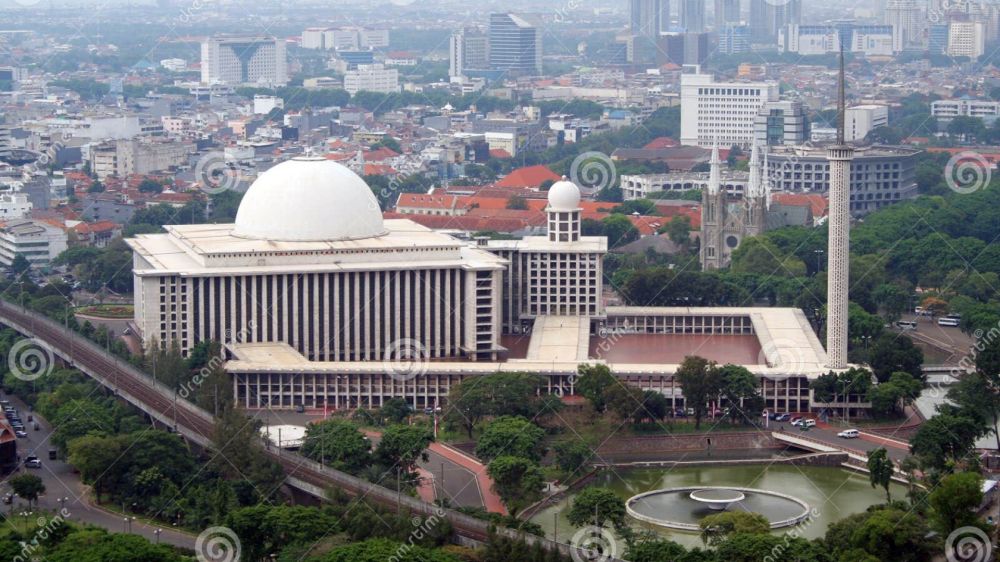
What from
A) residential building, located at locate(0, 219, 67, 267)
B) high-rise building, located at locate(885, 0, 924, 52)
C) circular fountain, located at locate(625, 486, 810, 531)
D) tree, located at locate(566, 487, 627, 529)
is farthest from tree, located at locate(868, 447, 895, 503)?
high-rise building, located at locate(885, 0, 924, 52)

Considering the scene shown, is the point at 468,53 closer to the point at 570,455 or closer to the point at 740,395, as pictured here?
the point at 740,395

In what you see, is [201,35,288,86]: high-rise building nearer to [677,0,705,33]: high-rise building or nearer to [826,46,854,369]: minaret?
[677,0,705,33]: high-rise building

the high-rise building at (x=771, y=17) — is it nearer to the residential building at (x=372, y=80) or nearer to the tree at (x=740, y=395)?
the residential building at (x=372, y=80)

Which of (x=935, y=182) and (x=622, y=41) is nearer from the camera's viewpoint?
(x=935, y=182)

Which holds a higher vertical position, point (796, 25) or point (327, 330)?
point (796, 25)

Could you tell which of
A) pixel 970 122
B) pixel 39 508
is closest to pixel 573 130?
pixel 970 122

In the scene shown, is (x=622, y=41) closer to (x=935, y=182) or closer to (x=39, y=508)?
(x=935, y=182)
